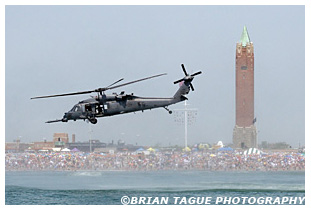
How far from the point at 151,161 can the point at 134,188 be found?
1704 inches

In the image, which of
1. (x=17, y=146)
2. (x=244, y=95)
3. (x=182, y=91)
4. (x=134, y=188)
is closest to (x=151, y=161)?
(x=17, y=146)

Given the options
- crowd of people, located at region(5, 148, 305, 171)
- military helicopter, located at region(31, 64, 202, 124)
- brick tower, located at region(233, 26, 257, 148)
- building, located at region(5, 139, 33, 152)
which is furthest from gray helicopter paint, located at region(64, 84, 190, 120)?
brick tower, located at region(233, 26, 257, 148)

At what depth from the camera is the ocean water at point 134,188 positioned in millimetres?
86613

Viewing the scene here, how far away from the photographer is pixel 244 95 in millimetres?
180000

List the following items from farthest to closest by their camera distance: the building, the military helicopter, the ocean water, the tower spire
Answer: the tower spire < the building < the ocean water < the military helicopter

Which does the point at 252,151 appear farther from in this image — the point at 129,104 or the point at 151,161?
the point at 129,104

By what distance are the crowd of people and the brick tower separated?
25.3 m

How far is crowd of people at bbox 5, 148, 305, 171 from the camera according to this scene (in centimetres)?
13788

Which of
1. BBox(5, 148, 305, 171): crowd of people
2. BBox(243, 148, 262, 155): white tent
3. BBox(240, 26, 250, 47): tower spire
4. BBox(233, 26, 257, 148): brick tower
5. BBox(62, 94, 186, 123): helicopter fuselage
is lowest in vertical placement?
BBox(5, 148, 305, 171): crowd of people

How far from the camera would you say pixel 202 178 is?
113312 mm

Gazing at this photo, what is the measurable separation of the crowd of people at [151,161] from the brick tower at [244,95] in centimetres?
2527

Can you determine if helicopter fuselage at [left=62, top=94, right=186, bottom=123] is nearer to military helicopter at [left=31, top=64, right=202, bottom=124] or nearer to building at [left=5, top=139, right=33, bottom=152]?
military helicopter at [left=31, top=64, right=202, bottom=124]
